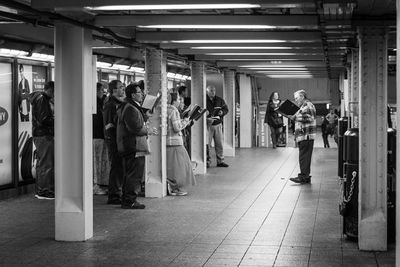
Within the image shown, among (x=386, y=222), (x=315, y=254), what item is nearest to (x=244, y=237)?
(x=315, y=254)

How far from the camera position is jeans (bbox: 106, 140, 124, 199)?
9.68 m

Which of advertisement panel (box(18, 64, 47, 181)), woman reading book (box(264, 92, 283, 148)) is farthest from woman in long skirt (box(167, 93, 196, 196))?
woman reading book (box(264, 92, 283, 148))

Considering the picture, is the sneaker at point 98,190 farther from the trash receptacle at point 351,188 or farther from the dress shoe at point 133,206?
the trash receptacle at point 351,188

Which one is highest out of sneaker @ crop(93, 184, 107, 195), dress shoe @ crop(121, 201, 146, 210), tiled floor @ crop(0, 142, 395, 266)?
sneaker @ crop(93, 184, 107, 195)

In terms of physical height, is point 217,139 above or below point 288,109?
below

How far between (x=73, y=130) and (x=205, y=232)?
6.13 ft

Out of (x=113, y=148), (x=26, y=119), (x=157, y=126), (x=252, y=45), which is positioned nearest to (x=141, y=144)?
(x=113, y=148)

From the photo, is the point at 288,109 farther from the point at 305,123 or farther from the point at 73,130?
the point at 73,130

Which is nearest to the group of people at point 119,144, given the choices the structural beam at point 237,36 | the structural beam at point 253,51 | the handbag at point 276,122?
the structural beam at point 253,51

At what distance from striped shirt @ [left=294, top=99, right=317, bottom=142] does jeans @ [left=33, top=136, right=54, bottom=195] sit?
437 centimetres

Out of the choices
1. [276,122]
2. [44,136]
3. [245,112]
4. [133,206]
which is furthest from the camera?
[245,112]

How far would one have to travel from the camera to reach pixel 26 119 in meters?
10.9

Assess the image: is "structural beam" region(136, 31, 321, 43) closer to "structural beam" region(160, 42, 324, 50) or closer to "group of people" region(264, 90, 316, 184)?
"structural beam" region(160, 42, 324, 50)

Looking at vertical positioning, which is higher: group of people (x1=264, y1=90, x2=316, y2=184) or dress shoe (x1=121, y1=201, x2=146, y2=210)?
group of people (x1=264, y1=90, x2=316, y2=184)
